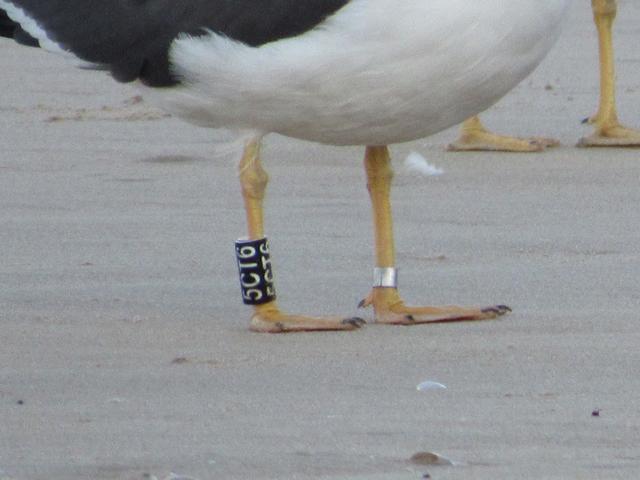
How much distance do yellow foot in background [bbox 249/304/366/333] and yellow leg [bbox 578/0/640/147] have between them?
4.16 metres

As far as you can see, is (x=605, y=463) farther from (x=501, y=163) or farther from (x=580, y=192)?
(x=501, y=163)

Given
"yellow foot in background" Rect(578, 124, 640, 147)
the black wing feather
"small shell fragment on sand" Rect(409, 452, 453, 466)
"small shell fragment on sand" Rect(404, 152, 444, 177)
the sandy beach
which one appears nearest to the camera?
"small shell fragment on sand" Rect(409, 452, 453, 466)

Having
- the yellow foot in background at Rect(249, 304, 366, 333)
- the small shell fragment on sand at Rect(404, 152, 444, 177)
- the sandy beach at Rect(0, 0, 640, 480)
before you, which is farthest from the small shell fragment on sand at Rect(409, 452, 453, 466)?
the small shell fragment on sand at Rect(404, 152, 444, 177)

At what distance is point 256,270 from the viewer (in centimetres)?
603

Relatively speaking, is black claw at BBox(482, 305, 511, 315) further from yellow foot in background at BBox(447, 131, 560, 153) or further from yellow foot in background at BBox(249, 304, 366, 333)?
yellow foot in background at BBox(447, 131, 560, 153)

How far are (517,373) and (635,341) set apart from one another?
0.56m

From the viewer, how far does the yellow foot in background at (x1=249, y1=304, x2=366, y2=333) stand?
591cm

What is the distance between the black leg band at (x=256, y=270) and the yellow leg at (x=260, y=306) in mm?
30

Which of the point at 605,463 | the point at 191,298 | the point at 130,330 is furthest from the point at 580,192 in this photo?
the point at 605,463

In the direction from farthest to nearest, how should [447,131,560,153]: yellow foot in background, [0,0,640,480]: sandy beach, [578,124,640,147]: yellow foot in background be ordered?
[578,124,640,147]: yellow foot in background < [447,131,560,153]: yellow foot in background < [0,0,640,480]: sandy beach

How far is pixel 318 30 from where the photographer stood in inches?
219

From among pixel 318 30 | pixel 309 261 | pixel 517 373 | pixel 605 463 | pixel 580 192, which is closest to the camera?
pixel 605 463

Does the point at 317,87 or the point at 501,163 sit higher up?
the point at 317,87

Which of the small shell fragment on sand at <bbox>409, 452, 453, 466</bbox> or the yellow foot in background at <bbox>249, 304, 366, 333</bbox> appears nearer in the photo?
the small shell fragment on sand at <bbox>409, 452, 453, 466</bbox>
